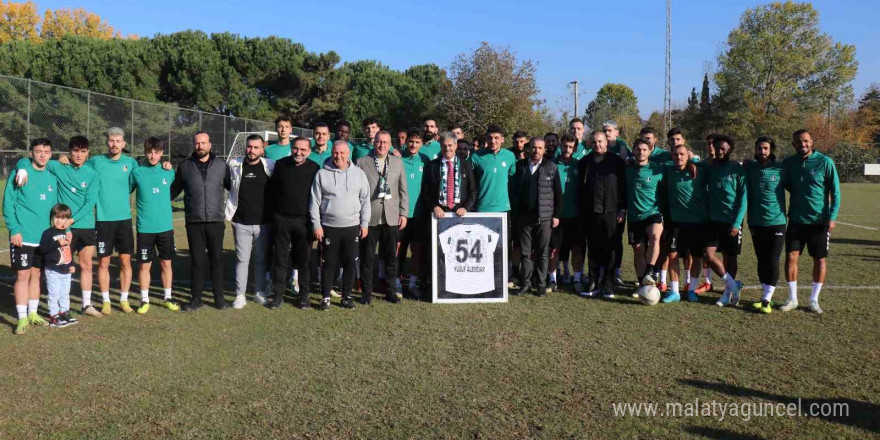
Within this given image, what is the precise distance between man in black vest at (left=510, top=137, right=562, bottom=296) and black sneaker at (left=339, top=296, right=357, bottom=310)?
202 centimetres

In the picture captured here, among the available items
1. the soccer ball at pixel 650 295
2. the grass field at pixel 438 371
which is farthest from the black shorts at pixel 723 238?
the soccer ball at pixel 650 295

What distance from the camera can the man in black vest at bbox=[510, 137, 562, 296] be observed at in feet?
23.5

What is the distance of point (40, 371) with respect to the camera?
14.9ft

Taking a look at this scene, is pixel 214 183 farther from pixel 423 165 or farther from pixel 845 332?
pixel 845 332

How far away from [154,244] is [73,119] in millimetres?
11361

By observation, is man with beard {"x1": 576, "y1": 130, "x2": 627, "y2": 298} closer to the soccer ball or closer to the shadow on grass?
the soccer ball

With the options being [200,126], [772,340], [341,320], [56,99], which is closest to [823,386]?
[772,340]

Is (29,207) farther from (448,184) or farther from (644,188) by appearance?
(644,188)

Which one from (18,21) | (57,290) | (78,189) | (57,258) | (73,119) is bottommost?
(57,290)

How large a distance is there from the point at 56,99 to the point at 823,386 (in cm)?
1692

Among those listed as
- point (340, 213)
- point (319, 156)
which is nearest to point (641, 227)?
point (340, 213)

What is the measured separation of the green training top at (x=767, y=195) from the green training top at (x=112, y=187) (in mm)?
6644

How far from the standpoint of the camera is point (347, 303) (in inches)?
261

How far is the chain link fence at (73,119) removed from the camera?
14133 millimetres
